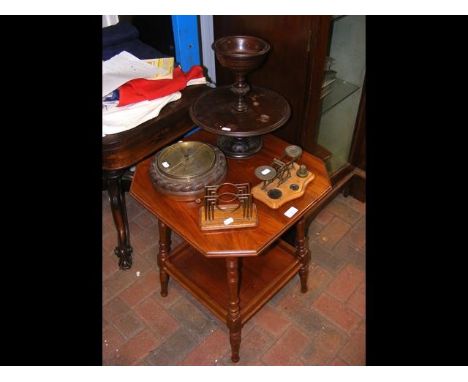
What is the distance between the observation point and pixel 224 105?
1.97m

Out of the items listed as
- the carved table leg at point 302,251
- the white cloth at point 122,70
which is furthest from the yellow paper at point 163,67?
the carved table leg at point 302,251

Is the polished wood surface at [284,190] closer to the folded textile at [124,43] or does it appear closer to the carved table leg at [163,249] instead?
the carved table leg at [163,249]

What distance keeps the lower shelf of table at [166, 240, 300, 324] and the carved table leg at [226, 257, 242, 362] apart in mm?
62

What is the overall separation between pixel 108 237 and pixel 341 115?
1.76 metres

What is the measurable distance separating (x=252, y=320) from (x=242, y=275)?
308 millimetres

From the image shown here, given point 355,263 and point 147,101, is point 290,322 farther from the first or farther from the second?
point 147,101

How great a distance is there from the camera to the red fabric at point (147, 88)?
2025 mm

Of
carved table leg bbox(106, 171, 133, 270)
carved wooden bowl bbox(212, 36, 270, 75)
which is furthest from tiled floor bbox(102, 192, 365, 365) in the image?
carved wooden bowl bbox(212, 36, 270, 75)

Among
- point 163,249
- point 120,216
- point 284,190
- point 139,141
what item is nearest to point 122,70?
point 139,141

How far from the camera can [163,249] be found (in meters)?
2.23

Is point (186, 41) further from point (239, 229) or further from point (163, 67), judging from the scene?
point (239, 229)

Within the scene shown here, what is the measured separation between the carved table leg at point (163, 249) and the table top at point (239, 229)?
292 millimetres

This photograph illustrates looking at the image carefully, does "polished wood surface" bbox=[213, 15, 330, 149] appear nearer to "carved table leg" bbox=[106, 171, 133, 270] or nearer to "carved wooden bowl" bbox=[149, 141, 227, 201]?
"carved wooden bowl" bbox=[149, 141, 227, 201]

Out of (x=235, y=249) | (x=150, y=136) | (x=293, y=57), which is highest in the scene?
(x=293, y=57)
